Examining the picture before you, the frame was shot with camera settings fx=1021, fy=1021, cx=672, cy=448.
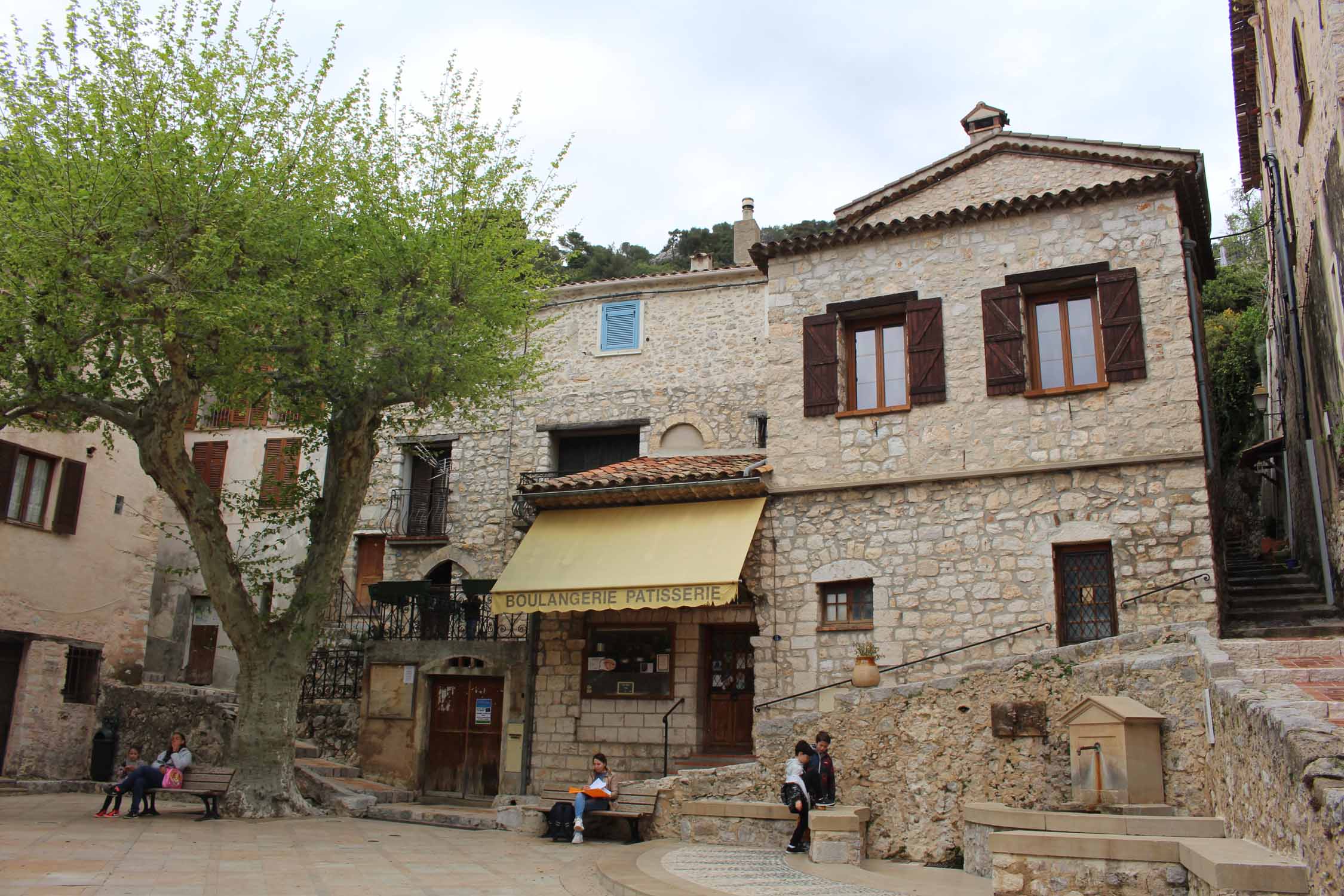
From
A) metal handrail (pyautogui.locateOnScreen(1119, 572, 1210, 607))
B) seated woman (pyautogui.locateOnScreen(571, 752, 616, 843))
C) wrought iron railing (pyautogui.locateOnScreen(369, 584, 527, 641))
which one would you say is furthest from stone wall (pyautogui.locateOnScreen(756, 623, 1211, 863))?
wrought iron railing (pyautogui.locateOnScreen(369, 584, 527, 641))

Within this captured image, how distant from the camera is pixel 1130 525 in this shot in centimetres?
1208

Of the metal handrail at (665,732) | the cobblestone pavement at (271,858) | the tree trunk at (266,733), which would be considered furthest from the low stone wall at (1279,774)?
the tree trunk at (266,733)

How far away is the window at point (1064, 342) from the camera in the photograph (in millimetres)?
12922

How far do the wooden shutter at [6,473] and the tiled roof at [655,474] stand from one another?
357 inches

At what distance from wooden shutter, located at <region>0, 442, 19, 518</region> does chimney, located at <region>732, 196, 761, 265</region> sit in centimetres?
1421

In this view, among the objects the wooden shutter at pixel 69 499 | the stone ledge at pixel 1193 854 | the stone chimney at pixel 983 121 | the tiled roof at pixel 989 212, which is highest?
the stone chimney at pixel 983 121

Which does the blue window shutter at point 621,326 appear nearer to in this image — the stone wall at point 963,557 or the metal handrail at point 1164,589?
the stone wall at point 963,557

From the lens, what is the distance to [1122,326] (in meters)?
12.6

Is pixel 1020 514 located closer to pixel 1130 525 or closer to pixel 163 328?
pixel 1130 525

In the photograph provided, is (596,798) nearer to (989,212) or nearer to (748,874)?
(748,874)

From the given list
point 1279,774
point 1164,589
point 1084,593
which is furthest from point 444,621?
point 1279,774

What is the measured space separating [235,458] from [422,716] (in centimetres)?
931

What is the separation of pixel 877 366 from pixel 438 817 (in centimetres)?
872

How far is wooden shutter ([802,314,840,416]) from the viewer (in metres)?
14.1
